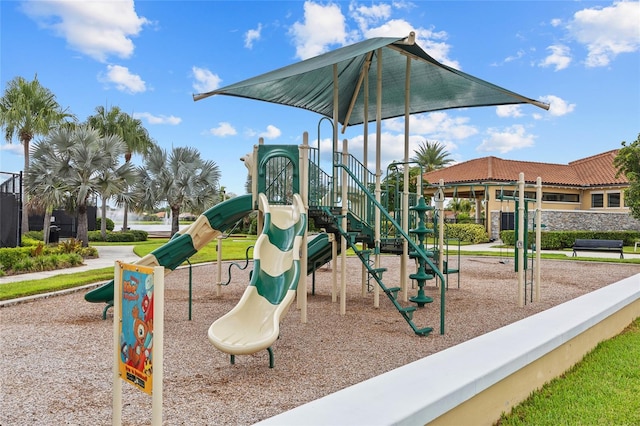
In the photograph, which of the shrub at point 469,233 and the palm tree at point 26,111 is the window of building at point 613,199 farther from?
the palm tree at point 26,111

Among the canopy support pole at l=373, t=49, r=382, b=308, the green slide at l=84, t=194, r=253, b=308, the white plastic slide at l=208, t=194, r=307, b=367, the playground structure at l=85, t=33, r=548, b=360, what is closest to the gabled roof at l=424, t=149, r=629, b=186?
the playground structure at l=85, t=33, r=548, b=360

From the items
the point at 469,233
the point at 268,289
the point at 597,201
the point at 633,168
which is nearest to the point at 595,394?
the point at 268,289

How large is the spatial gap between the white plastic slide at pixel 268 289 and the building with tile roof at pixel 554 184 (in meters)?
25.9

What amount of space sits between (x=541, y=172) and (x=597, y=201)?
434 centimetres

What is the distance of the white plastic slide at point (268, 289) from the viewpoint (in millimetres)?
5184

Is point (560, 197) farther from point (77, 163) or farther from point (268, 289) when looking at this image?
point (268, 289)

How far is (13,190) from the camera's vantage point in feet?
57.7

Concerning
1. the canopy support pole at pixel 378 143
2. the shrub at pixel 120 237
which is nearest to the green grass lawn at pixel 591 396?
the canopy support pole at pixel 378 143

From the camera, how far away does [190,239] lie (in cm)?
870

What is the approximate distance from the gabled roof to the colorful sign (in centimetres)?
3254

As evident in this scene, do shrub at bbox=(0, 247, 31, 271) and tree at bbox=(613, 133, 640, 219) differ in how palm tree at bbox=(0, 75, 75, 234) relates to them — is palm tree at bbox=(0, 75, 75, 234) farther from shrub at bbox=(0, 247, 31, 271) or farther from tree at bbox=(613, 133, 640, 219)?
tree at bbox=(613, 133, 640, 219)

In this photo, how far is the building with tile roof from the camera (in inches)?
1259

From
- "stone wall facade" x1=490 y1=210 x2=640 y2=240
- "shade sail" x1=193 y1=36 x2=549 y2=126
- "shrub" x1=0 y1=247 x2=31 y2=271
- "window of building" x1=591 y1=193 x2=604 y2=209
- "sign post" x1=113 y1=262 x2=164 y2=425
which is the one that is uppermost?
Result: "shade sail" x1=193 y1=36 x2=549 y2=126

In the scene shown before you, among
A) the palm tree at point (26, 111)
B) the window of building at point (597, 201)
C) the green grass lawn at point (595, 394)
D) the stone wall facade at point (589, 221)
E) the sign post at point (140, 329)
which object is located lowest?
the green grass lawn at point (595, 394)
